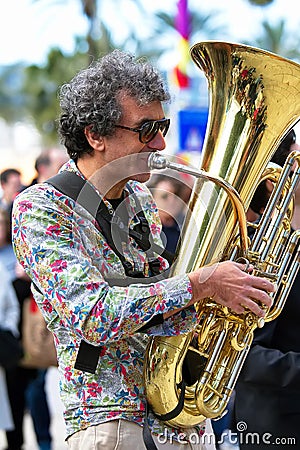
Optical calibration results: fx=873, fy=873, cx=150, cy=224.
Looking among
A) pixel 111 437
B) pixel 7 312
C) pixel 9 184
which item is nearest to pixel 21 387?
pixel 7 312

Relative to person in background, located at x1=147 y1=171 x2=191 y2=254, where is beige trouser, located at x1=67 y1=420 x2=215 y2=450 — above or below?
below

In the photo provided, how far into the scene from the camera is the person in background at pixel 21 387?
617 centimetres

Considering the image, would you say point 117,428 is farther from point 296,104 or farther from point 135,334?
point 296,104

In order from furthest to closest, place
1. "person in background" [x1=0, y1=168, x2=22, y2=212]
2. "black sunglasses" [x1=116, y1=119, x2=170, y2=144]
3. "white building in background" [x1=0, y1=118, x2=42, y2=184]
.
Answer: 1. "white building in background" [x1=0, y1=118, x2=42, y2=184]
2. "person in background" [x1=0, y1=168, x2=22, y2=212]
3. "black sunglasses" [x1=116, y1=119, x2=170, y2=144]

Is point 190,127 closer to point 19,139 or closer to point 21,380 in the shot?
point 21,380

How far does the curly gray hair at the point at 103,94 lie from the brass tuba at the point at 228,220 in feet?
0.87

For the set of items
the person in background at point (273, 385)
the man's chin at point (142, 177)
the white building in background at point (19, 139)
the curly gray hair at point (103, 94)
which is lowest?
the white building in background at point (19, 139)

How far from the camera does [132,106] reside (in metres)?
2.60

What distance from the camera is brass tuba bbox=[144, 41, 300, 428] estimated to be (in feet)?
8.50

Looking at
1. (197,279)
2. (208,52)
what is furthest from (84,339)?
(208,52)

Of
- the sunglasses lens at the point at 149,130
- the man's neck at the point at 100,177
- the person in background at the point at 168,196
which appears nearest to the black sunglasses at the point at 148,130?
the sunglasses lens at the point at 149,130

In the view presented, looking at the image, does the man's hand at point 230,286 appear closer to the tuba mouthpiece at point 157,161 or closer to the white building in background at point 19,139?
the tuba mouthpiece at point 157,161

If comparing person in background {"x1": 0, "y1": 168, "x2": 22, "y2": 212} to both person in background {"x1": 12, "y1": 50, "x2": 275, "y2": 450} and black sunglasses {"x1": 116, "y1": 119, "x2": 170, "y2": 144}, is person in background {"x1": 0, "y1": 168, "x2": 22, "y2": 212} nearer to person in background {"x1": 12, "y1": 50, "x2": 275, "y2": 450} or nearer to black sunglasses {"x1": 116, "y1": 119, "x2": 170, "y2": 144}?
person in background {"x1": 12, "y1": 50, "x2": 275, "y2": 450}

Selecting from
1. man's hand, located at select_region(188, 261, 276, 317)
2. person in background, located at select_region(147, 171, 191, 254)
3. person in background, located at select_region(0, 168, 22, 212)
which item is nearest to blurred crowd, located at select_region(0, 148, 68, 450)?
person in background, located at select_region(0, 168, 22, 212)
